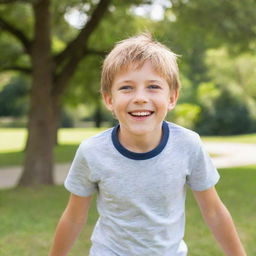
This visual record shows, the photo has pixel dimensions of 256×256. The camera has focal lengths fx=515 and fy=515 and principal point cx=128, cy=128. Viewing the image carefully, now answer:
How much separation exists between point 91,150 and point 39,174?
27.0 feet

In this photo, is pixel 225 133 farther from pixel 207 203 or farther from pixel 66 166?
pixel 207 203

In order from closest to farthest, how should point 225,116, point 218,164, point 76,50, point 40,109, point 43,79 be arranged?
1. point 43,79
2. point 40,109
3. point 76,50
4. point 218,164
5. point 225,116

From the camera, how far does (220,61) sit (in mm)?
35094

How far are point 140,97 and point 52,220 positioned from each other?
17.8 ft

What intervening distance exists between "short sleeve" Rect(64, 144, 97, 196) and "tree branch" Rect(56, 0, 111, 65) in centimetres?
851

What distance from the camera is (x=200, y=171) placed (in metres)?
2.10

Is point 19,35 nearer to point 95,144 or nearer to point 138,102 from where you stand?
point 95,144

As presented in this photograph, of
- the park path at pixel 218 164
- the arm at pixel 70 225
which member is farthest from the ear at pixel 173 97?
the park path at pixel 218 164

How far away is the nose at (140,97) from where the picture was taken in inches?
76.9

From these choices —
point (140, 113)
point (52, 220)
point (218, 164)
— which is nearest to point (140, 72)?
point (140, 113)

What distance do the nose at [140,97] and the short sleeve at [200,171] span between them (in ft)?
1.02

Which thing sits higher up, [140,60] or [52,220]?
[140,60]

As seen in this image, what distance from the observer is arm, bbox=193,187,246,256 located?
2.12m

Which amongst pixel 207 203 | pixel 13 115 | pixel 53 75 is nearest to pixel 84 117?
pixel 13 115
